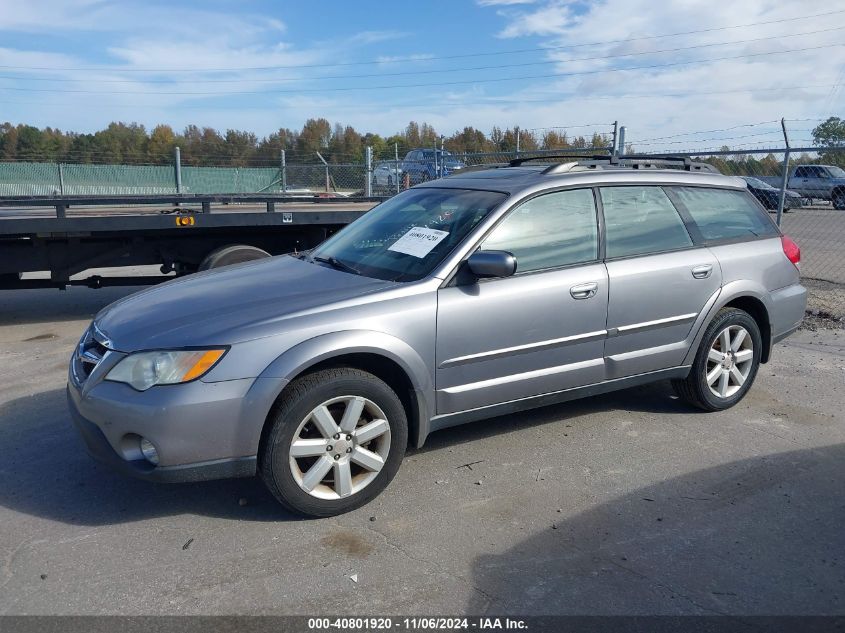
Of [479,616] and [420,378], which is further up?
[420,378]

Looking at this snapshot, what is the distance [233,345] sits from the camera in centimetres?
337

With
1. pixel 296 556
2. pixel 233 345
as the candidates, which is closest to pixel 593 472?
pixel 296 556

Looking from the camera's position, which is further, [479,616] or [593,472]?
[593,472]

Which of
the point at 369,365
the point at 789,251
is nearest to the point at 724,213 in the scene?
the point at 789,251

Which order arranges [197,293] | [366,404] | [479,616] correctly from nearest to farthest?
[479,616]
[366,404]
[197,293]

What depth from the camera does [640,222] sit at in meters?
4.76

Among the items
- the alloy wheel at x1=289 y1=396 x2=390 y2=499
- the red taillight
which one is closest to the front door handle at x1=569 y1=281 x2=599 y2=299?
the alloy wheel at x1=289 y1=396 x2=390 y2=499

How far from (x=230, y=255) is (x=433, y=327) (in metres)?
4.54

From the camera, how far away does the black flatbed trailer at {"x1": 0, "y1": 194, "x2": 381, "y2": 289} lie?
720 centimetres

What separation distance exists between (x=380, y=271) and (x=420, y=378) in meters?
0.71

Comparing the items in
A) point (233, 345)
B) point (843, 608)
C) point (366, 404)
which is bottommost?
point (843, 608)

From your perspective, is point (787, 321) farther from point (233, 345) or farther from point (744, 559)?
point (233, 345)

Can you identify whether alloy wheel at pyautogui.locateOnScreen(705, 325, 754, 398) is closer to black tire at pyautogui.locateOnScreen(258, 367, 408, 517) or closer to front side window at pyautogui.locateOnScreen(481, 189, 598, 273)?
front side window at pyautogui.locateOnScreen(481, 189, 598, 273)

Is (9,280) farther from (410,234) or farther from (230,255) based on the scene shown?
(410,234)
